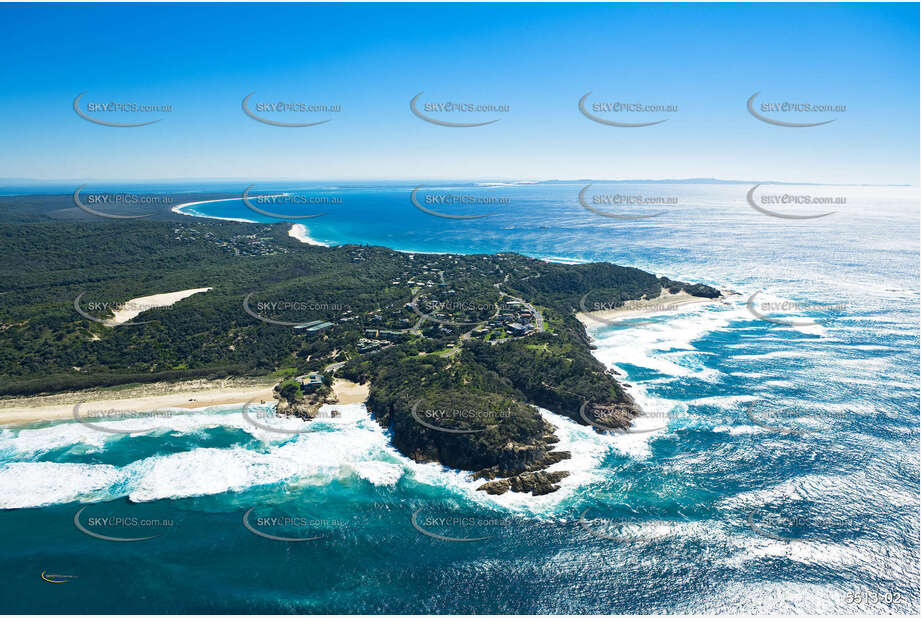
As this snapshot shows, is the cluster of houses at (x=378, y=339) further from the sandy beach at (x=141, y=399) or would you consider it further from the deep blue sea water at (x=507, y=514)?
the deep blue sea water at (x=507, y=514)

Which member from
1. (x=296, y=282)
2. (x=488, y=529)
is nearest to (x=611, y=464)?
(x=488, y=529)

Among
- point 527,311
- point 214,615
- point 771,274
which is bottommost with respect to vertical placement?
point 214,615

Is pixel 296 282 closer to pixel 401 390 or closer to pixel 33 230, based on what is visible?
pixel 401 390

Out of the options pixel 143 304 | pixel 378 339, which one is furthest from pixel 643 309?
pixel 143 304

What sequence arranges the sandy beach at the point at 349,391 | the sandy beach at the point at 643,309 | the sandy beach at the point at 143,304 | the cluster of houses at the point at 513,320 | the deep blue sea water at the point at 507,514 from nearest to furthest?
the deep blue sea water at the point at 507,514
the sandy beach at the point at 349,391
the cluster of houses at the point at 513,320
the sandy beach at the point at 143,304
the sandy beach at the point at 643,309

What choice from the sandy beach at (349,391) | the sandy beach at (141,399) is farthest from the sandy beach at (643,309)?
the sandy beach at (141,399)

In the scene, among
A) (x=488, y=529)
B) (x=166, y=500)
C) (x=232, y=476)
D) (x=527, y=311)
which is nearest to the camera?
(x=488, y=529)

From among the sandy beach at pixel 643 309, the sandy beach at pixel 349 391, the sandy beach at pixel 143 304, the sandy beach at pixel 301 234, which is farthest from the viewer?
the sandy beach at pixel 301 234
